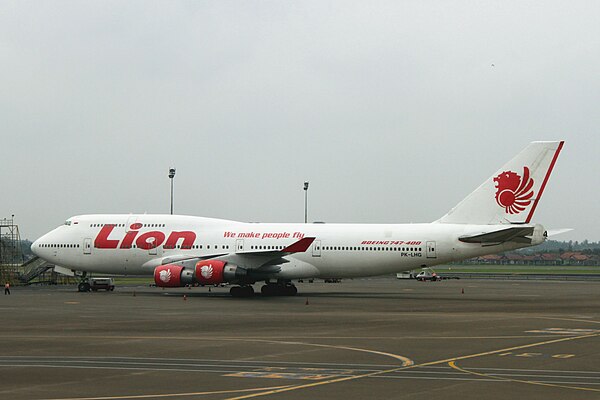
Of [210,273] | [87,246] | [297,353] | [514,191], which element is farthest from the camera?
[87,246]

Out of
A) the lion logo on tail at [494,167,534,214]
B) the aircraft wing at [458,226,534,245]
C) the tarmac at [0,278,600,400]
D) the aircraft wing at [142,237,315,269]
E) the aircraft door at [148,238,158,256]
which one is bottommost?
the tarmac at [0,278,600,400]

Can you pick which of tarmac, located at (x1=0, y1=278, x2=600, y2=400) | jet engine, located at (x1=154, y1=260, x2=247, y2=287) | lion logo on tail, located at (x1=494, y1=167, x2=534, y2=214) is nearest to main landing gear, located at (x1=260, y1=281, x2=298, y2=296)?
jet engine, located at (x1=154, y1=260, x2=247, y2=287)

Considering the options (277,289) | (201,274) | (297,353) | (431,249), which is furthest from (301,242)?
(297,353)

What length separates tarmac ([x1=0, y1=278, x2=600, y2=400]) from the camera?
1664 centimetres

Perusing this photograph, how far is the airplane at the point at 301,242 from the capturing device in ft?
170

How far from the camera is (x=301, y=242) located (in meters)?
51.6

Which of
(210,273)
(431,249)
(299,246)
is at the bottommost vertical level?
(210,273)

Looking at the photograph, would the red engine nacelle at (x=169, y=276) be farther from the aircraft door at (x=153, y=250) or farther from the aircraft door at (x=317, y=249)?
the aircraft door at (x=317, y=249)

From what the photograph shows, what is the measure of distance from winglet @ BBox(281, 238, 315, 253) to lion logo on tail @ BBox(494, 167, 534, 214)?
11.0m

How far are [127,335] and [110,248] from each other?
2962 cm

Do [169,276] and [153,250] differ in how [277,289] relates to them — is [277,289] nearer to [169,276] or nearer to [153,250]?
[169,276]

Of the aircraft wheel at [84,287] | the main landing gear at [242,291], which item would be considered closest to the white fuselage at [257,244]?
the aircraft wheel at [84,287]

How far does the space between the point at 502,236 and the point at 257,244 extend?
1441 cm

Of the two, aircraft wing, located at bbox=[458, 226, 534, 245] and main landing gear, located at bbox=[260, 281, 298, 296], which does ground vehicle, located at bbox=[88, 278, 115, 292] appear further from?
aircraft wing, located at bbox=[458, 226, 534, 245]
